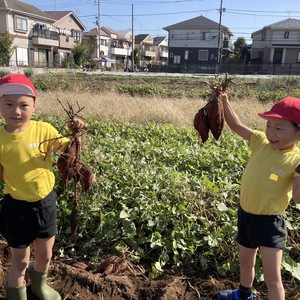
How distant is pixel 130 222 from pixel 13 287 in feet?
3.68

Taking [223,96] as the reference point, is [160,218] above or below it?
below

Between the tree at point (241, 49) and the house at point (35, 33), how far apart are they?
2925cm

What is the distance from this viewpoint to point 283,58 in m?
54.8

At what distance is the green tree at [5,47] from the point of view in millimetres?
36438

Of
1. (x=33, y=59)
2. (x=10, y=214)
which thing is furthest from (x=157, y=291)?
(x=33, y=59)

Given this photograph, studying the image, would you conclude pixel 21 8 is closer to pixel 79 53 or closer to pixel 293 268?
pixel 79 53

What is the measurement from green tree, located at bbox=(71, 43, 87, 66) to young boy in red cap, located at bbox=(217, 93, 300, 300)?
2008 inches

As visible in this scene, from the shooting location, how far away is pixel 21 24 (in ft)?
145

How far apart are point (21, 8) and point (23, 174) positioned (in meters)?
49.0

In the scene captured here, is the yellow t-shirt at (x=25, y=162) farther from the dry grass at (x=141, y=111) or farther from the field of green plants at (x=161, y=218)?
the dry grass at (x=141, y=111)

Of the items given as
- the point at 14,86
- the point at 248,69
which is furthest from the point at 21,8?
the point at 14,86

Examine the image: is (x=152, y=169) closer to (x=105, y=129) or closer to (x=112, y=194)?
(x=112, y=194)

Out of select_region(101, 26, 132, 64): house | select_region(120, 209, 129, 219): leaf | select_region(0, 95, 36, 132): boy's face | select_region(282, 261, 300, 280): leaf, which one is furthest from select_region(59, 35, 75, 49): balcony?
select_region(282, 261, 300, 280): leaf

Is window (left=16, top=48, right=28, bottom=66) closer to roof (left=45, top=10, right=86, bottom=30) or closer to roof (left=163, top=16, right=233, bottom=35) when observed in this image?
roof (left=45, top=10, right=86, bottom=30)
